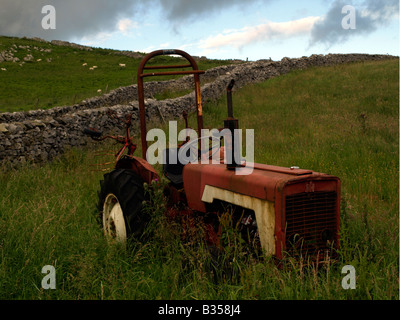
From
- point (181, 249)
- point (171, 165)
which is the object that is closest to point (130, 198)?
point (171, 165)

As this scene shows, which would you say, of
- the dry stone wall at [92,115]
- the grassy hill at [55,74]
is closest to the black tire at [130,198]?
the dry stone wall at [92,115]

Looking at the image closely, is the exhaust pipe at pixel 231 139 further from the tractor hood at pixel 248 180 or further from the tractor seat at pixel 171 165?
the tractor seat at pixel 171 165

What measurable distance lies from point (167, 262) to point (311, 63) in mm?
21147

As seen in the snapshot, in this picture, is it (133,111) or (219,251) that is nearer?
(219,251)

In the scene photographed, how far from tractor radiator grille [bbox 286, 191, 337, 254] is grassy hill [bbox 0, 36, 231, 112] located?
49.4 feet

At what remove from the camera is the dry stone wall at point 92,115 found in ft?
26.2

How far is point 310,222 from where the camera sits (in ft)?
9.67

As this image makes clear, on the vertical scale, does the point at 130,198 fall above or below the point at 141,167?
below

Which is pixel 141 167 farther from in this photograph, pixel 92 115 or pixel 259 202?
pixel 92 115

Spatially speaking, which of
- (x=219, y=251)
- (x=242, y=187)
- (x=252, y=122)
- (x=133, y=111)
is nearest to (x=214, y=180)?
(x=242, y=187)

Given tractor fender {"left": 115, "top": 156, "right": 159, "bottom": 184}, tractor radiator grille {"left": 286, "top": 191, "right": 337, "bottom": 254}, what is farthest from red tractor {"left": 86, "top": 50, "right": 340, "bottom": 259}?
tractor fender {"left": 115, "top": 156, "right": 159, "bottom": 184}

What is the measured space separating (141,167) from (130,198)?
46 cm
